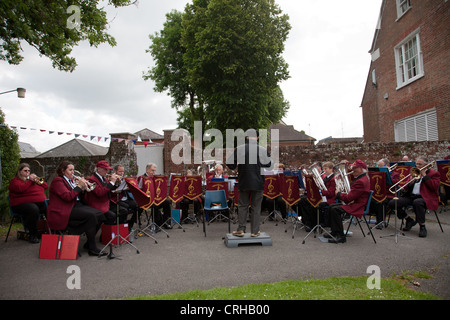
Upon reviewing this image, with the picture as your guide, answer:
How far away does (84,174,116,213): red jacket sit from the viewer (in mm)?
5434

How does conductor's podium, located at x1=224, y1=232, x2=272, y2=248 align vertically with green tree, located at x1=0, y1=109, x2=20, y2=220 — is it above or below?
below

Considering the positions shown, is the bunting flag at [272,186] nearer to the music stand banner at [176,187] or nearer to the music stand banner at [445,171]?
the music stand banner at [176,187]

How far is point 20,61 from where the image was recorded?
8.96 metres

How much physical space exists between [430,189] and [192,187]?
5.57 meters

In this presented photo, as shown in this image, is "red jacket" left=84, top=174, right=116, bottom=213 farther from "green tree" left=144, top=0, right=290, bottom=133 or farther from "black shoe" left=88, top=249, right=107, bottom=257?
"green tree" left=144, top=0, right=290, bottom=133

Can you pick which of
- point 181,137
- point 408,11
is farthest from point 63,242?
point 408,11

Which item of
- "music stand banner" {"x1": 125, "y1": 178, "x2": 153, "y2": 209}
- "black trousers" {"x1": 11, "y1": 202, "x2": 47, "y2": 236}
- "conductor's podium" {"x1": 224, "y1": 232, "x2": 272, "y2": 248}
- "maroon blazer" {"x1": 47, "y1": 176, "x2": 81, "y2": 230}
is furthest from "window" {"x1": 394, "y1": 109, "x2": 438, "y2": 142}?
"black trousers" {"x1": 11, "y1": 202, "x2": 47, "y2": 236}

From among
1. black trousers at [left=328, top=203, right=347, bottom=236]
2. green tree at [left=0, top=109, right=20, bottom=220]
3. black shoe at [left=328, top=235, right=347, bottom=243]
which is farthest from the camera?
green tree at [left=0, top=109, right=20, bottom=220]

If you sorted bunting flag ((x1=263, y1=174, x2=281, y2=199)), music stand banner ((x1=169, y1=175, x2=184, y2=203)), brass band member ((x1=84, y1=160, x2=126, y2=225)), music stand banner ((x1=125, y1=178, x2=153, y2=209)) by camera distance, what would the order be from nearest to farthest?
music stand banner ((x1=125, y1=178, x2=153, y2=209)) < brass band member ((x1=84, y1=160, x2=126, y2=225)) < music stand banner ((x1=169, y1=175, x2=184, y2=203)) < bunting flag ((x1=263, y1=174, x2=281, y2=199))

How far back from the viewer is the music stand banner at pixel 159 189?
6594mm

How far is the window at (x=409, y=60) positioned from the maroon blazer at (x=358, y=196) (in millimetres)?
9687

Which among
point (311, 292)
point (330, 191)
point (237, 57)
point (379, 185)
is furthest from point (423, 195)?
point (237, 57)
